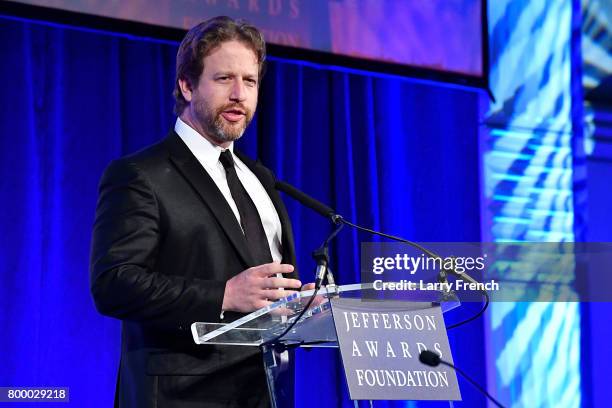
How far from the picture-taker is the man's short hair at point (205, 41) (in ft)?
7.39

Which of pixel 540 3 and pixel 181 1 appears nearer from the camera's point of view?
pixel 181 1

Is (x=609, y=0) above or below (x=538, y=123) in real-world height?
above

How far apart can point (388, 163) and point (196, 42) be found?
205 centimetres

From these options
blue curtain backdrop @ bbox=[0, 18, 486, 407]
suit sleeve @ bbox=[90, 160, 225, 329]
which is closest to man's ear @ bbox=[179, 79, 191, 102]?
suit sleeve @ bbox=[90, 160, 225, 329]

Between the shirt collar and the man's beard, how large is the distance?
0.08 ft

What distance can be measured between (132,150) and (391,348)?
2131 millimetres

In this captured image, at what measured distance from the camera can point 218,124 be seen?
7.26ft

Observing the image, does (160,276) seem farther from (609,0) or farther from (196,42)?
(609,0)

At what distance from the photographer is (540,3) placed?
4746 mm

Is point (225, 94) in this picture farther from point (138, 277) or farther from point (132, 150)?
point (132, 150)

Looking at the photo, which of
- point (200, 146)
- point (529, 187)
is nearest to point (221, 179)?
point (200, 146)

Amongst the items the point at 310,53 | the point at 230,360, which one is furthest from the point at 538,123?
the point at 230,360

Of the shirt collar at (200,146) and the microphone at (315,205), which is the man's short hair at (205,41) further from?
the microphone at (315,205)

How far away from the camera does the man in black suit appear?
6.05 ft
